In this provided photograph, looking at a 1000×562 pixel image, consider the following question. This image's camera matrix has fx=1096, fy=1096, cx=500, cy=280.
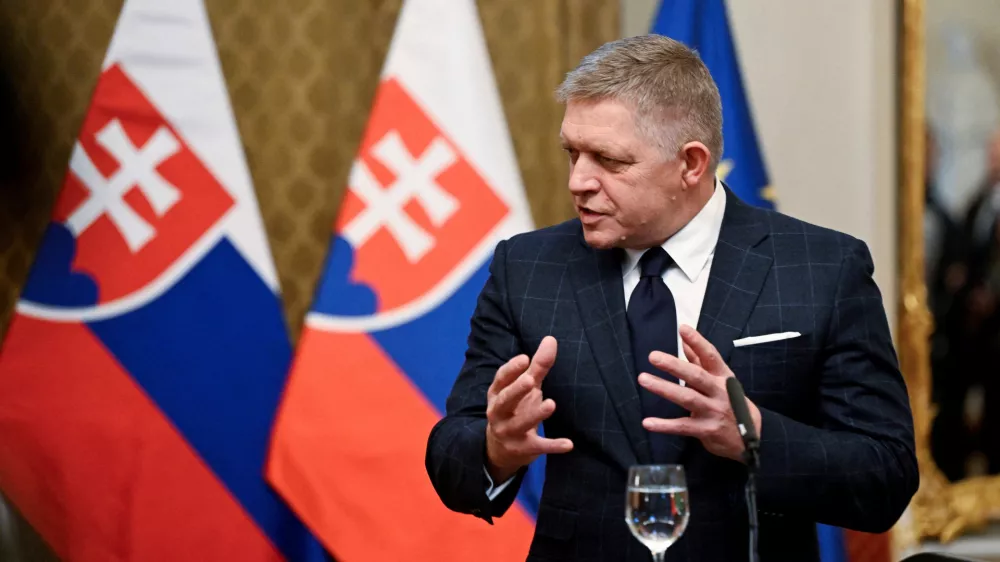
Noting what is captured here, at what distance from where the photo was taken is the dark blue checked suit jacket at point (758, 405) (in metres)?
1.80

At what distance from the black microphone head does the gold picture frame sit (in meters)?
2.52

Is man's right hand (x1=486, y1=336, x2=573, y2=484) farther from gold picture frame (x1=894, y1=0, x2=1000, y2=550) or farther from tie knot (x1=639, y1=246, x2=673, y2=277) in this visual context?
gold picture frame (x1=894, y1=0, x2=1000, y2=550)

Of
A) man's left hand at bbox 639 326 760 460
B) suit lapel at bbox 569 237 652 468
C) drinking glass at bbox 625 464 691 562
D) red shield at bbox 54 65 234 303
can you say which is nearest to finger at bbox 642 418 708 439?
A: man's left hand at bbox 639 326 760 460

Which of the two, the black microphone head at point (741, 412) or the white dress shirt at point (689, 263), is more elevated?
the white dress shirt at point (689, 263)

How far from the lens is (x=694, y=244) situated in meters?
2.00

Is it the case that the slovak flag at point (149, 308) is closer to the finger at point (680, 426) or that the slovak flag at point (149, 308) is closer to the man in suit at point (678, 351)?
the man in suit at point (678, 351)

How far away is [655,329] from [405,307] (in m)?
1.49

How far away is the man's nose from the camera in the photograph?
192 centimetres

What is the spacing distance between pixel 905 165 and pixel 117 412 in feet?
9.00

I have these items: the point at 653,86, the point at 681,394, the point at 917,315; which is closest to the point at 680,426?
the point at 681,394

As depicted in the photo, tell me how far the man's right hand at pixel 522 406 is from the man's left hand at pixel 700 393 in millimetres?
150

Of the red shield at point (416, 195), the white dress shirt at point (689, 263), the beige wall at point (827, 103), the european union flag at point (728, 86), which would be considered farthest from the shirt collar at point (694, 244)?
the beige wall at point (827, 103)

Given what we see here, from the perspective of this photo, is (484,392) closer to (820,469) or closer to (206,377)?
(820,469)

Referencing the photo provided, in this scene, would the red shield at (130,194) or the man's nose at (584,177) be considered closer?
the man's nose at (584,177)
